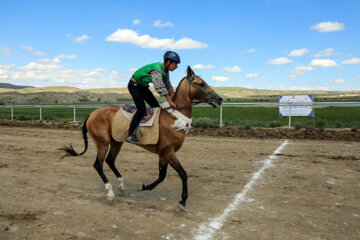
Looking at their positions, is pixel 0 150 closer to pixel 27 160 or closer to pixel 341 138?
pixel 27 160

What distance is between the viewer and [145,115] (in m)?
5.30

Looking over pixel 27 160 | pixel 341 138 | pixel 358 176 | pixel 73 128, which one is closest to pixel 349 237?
pixel 358 176

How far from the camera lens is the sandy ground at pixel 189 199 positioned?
13.1ft

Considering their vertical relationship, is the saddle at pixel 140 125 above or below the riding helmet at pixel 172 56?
below

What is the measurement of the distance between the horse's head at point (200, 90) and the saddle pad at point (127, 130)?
0.79 m

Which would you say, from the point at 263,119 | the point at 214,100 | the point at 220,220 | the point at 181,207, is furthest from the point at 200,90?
the point at 263,119

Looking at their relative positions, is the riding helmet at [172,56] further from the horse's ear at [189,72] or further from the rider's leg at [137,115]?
the rider's leg at [137,115]

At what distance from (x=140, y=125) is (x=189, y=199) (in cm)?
164

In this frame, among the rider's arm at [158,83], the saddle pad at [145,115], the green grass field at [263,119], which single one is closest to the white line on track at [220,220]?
the saddle pad at [145,115]

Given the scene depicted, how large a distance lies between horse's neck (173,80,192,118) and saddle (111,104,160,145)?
46 cm

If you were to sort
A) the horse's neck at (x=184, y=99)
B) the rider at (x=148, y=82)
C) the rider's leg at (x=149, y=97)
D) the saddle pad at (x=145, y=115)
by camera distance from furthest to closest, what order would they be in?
the rider's leg at (x=149, y=97), the saddle pad at (x=145, y=115), the horse's neck at (x=184, y=99), the rider at (x=148, y=82)

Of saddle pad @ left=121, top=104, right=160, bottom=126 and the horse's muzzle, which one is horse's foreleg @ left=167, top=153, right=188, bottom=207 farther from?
the horse's muzzle

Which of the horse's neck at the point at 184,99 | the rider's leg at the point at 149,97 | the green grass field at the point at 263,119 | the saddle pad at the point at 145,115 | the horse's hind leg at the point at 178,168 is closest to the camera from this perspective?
the horse's hind leg at the point at 178,168

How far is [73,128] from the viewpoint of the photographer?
58.9 ft
